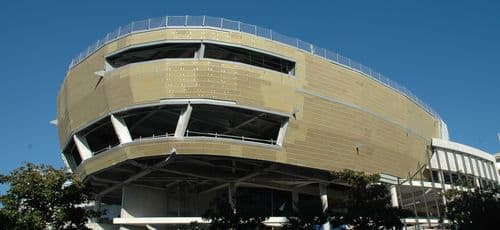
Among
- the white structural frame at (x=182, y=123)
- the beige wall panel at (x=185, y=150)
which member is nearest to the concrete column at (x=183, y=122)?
the white structural frame at (x=182, y=123)

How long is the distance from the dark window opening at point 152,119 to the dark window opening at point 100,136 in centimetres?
250

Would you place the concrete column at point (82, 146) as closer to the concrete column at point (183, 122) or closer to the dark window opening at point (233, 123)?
the dark window opening at point (233, 123)

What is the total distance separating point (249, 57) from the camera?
54.4 m

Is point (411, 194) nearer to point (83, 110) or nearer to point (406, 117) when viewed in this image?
point (406, 117)

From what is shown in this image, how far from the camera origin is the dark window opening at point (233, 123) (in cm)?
5183

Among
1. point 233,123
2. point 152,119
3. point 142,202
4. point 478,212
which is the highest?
point 152,119

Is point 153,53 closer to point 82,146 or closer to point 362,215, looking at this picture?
point 82,146

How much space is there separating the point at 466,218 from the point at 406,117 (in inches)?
1397

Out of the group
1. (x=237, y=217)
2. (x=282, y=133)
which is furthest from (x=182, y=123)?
(x=237, y=217)

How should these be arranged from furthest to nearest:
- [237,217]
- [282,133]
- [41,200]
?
1. [282,133]
2. [237,217]
3. [41,200]

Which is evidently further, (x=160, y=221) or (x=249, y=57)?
(x=249, y=57)

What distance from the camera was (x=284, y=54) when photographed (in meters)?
54.4

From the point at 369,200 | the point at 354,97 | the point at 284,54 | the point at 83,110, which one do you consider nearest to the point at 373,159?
the point at 354,97

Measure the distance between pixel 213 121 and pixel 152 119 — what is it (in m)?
6.50
